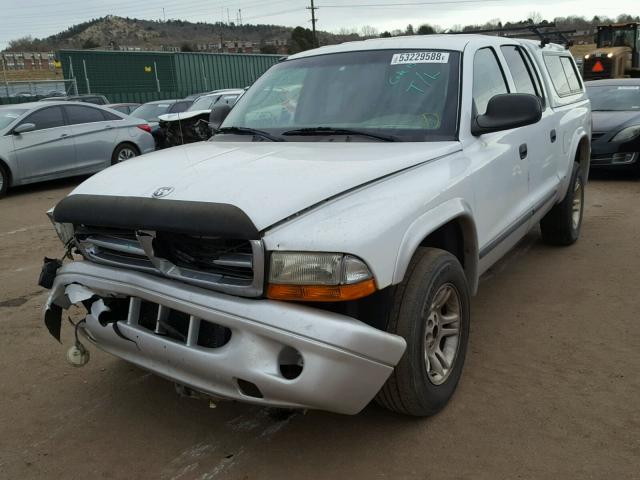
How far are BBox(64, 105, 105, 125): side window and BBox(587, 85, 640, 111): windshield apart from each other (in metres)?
8.64

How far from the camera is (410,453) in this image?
2744 mm

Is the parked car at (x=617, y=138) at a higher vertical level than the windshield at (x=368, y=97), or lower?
lower

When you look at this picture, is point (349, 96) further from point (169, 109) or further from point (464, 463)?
point (169, 109)

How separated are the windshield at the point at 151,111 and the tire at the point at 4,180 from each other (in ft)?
18.7

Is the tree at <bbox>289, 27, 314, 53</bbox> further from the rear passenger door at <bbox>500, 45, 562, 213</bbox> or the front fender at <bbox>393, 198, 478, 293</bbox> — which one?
the front fender at <bbox>393, 198, 478, 293</bbox>

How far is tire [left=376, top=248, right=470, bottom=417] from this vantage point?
103 inches

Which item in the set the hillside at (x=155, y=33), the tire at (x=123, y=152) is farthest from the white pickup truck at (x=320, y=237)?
the hillside at (x=155, y=33)

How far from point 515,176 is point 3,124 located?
29.4 feet

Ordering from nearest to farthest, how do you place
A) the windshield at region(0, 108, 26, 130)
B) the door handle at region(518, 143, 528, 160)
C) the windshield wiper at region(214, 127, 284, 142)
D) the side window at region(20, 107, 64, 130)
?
the windshield wiper at region(214, 127, 284, 142) < the door handle at region(518, 143, 528, 160) < the windshield at region(0, 108, 26, 130) < the side window at region(20, 107, 64, 130)

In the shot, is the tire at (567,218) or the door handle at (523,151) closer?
the door handle at (523,151)

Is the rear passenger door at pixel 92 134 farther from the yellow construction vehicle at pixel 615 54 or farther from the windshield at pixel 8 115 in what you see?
the yellow construction vehicle at pixel 615 54

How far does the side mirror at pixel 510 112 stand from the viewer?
3232mm

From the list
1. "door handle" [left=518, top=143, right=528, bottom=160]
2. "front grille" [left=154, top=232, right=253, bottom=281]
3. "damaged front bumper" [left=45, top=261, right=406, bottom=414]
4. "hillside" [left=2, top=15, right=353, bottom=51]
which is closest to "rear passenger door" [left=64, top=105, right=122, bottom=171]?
"door handle" [left=518, top=143, right=528, bottom=160]

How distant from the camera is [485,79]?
3857mm
